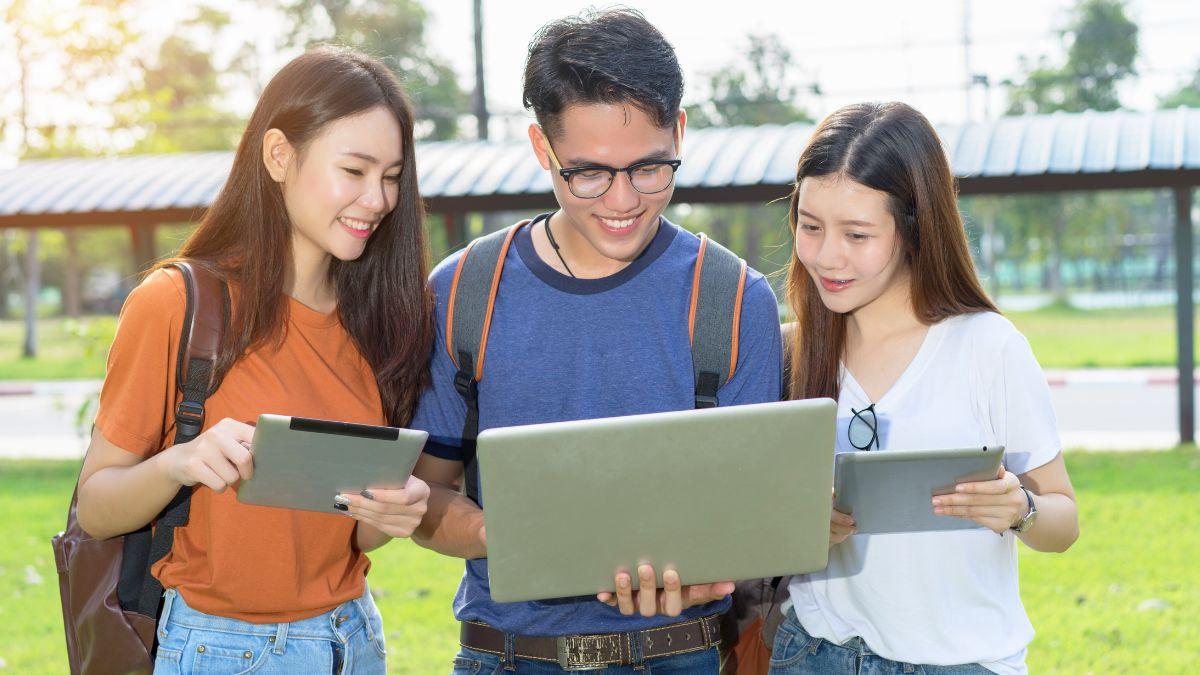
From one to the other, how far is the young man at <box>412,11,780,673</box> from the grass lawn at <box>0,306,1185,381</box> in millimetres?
9555

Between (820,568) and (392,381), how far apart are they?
3.26 ft

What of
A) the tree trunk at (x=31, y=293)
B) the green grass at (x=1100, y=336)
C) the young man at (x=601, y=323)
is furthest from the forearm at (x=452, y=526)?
the tree trunk at (x=31, y=293)

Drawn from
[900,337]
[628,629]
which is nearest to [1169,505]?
[900,337]

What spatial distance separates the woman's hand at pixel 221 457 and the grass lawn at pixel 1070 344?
31.4 ft

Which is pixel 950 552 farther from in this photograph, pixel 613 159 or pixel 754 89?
pixel 754 89

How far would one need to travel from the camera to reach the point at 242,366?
2.48 meters

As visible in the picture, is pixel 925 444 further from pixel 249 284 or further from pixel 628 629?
pixel 249 284

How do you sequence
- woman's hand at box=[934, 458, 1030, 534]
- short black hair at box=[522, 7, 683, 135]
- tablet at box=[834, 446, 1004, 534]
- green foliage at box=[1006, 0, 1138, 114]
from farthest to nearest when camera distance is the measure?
1. green foliage at box=[1006, 0, 1138, 114]
2. short black hair at box=[522, 7, 683, 135]
3. woman's hand at box=[934, 458, 1030, 534]
4. tablet at box=[834, 446, 1004, 534]

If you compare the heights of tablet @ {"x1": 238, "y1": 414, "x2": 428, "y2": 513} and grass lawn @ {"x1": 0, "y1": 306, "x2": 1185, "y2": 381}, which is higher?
tablet @ {"x1": 238, "y1": 414, "x2": 428, "y2": 513}

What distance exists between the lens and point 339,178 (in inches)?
103

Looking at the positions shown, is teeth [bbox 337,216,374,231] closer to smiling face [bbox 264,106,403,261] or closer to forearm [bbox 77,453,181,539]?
smiling face [bbox 264,106,403,261]

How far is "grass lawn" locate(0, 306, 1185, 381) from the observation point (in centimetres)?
1983

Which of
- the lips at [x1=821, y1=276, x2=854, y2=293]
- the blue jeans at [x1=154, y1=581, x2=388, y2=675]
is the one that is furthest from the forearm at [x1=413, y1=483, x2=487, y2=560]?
the lips at [x1=821, y1=276, x2=854, y2=293]

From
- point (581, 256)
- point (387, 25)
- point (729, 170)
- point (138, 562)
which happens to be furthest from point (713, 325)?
point (387, 25)
